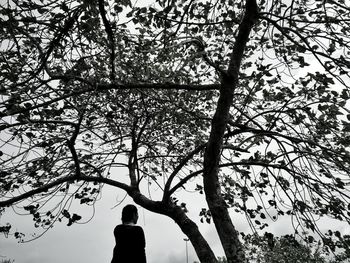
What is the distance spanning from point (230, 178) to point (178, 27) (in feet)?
12.3

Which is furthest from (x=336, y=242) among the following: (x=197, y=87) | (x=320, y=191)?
(x=197, y=87)

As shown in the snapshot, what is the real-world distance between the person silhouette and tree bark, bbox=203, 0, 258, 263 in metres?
Answer: 1.21

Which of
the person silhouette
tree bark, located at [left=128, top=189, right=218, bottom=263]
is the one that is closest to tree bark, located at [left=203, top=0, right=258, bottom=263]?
tree bark, located at [left=128, top=189, right=218, bottom=263]

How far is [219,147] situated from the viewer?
4668mm

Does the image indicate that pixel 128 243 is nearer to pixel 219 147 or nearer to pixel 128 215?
pixel 128 215

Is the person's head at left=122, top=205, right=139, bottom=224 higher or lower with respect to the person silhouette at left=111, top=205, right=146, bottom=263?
higher

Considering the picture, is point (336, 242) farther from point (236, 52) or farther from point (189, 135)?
point (189, 135)

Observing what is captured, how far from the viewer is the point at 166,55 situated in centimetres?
473

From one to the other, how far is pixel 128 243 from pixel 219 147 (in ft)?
6.39

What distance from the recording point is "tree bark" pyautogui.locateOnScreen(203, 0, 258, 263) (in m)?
4.30

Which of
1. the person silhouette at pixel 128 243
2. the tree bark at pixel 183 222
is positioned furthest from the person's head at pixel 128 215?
the tree bark at pixel 183 222

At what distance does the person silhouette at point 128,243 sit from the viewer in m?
4.00

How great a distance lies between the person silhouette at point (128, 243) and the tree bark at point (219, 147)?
47.8 inches

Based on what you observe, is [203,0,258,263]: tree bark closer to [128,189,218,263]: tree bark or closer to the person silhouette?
[128,189,218,263]: tree bark
